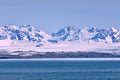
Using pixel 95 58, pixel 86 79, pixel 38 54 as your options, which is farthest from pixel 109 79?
pixel 38 54

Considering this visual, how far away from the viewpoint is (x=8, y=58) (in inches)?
7106

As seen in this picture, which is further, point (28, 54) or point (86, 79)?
point (28, 54)

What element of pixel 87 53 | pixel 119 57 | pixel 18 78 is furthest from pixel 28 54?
pixel 18 78

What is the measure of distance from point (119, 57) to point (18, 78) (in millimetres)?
113271

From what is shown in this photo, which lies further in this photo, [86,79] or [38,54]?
[38,54]

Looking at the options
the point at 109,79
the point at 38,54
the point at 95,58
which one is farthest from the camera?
the point at 38,54

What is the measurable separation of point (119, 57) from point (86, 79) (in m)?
113

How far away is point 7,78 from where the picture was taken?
69.6 m

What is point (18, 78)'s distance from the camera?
69.8 metres

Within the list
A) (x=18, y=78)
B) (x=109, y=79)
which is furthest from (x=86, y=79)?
(x=18, y=78)

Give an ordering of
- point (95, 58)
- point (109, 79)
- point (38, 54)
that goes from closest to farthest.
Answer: point (109, 79) → point (95, 58) → point (38, 54)

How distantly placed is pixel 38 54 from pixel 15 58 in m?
10.0

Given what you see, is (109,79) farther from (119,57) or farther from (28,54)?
(28,54)

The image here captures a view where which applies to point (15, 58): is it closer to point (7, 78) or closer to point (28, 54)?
point (28, 54)
